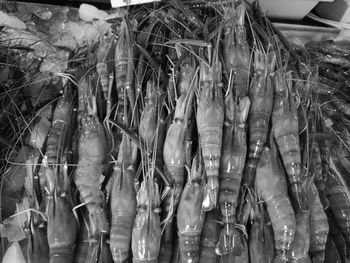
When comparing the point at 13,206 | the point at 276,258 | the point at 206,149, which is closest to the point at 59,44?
the point at 13,206

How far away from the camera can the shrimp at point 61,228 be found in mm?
1439

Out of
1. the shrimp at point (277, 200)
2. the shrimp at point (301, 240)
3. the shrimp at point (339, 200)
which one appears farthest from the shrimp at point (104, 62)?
the shrimp at point (339, 200)

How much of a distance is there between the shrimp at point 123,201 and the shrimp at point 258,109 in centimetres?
50

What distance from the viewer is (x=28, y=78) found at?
1.83 meters

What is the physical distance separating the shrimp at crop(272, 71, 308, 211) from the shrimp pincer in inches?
30.9

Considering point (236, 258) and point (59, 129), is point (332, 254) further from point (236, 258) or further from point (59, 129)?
point (59, 129)

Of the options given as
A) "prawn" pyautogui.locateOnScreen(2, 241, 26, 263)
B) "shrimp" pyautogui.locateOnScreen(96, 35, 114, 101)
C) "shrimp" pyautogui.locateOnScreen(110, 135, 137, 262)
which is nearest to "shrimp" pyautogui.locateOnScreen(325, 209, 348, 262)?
"shrimp" pyautogui.locateOnScreen(110, 135, 137, 262)

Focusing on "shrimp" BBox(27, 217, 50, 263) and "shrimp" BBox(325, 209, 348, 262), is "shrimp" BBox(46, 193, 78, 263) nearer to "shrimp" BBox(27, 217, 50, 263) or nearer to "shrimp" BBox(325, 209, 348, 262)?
"shrimp" BBox(27, 217, 50, 263)

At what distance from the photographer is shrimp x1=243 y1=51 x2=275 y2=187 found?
164 centimetres

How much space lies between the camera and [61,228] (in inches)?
57.1

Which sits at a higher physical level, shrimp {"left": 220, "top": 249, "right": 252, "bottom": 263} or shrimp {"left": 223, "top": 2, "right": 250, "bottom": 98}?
shrimp {"left": 223, "top": 2, "right": 250, "bottom": 98}

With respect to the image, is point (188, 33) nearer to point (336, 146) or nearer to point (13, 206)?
point (336, 146)

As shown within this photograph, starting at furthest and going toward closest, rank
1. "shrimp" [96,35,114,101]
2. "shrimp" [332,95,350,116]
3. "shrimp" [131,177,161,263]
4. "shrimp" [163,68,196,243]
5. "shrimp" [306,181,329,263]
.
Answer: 1. "shrimp" [332,95,350,116]
2. "shrimp" [96,35,114,101]
3. "shrimp" [306,181,329,263]
4. "shrimp" [163,68,196,243]
5. "shrimp" [131,177,161,263]

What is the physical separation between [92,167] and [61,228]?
0.27m
